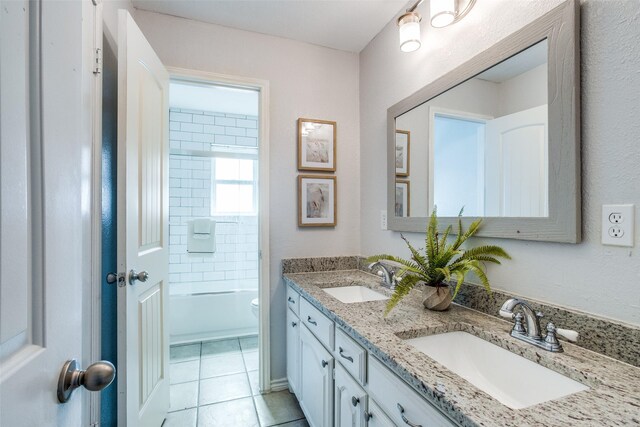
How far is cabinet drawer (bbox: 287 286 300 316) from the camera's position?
1737 mm

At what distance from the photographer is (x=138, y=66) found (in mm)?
1360

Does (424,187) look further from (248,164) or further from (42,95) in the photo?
(248,164)

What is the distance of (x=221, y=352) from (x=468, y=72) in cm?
271

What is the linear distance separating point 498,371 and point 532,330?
0.17 meters

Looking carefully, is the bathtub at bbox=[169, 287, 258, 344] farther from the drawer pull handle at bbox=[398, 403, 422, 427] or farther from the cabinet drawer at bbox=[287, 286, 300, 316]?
the drawer pull handle at bbox=[398, 403, 422, 427]

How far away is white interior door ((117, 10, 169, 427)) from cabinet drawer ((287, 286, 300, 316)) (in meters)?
0.72

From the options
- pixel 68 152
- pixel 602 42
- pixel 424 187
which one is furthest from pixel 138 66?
pixel 602 42

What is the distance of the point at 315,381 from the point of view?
144cm

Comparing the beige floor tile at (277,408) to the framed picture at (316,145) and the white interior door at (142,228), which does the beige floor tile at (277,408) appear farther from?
the framed picture at (316,145)

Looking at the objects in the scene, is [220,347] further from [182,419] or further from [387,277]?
[387,277]

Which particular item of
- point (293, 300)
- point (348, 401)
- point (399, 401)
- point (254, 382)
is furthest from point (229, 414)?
point (399, 401)

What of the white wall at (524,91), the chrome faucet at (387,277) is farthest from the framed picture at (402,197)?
the white wall at (524,91)

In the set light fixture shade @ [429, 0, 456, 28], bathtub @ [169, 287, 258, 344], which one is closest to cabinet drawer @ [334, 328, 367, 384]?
light fixture shade @ [429, 0, 456, 28]

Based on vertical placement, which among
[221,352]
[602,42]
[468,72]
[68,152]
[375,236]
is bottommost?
[221,352]
